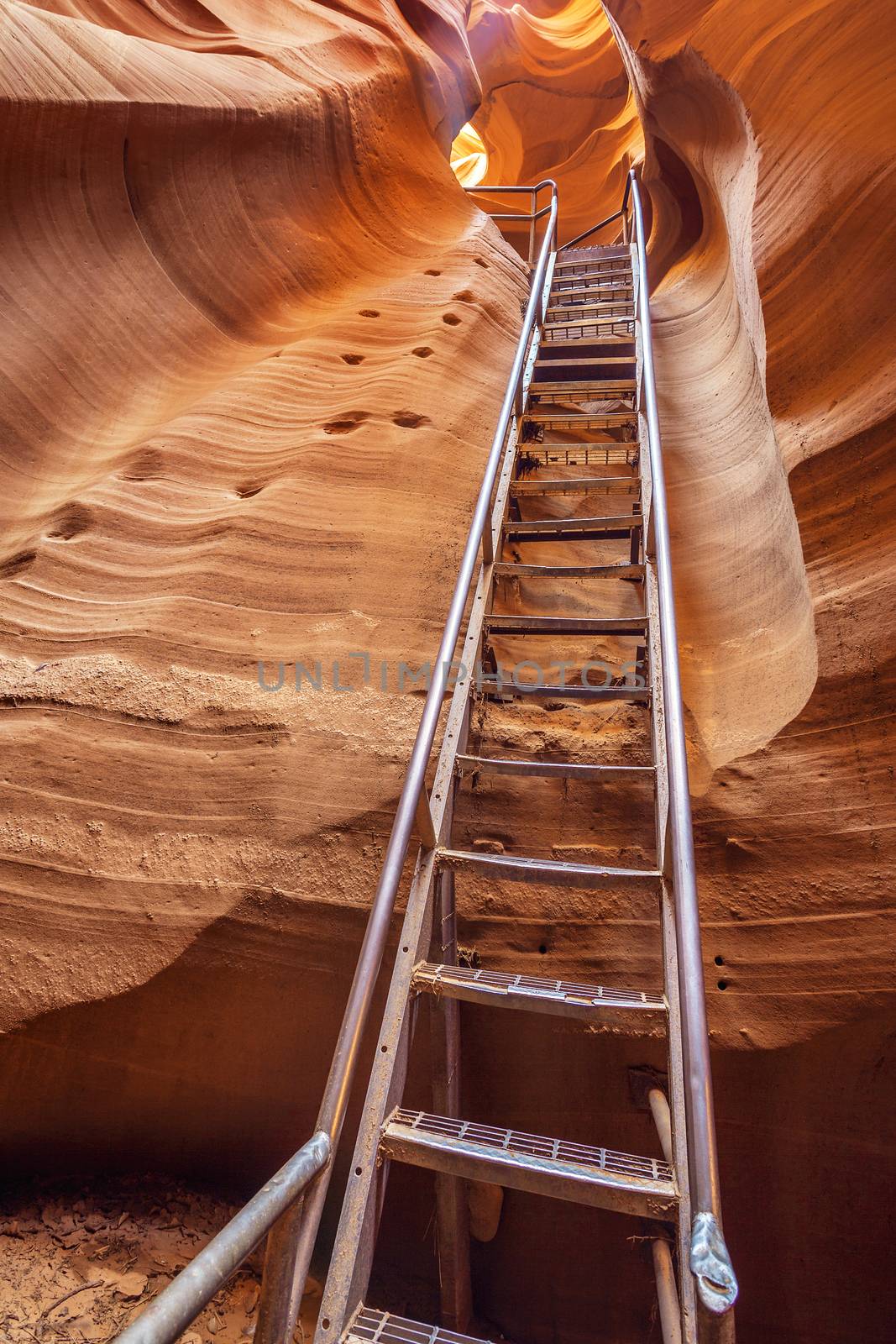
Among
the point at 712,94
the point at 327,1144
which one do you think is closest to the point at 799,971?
the point at 327,1144

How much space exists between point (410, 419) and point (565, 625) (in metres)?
2.37

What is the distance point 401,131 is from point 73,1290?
8.91m

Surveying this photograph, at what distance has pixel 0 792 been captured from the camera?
2832 millimetres

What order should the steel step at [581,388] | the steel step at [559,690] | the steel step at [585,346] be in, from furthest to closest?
the steel step at [585,346], the steel step at [581,388], the steel step at [559,690]

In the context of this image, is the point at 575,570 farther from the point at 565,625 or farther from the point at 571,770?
the point at 571,770

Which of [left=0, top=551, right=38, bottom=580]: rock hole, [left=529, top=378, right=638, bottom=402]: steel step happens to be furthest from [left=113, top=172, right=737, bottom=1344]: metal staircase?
[left=0, top=551, right=38, bottom=580]: rock hole

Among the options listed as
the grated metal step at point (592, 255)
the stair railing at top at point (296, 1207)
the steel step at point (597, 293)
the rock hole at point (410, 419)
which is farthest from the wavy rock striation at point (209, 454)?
the stair railing at top at point (296, 1207)

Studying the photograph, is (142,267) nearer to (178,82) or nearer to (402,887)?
(178,82)

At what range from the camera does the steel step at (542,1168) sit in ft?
4.80

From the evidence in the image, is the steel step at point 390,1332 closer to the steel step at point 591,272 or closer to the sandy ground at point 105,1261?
the sandy ground at point 105,1261

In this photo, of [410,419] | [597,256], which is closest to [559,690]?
[410,419]

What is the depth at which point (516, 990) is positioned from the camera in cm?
182

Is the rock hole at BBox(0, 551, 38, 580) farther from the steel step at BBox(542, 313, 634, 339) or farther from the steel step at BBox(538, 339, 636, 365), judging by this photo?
the steel step at BBox(542, 313, 634, 339)

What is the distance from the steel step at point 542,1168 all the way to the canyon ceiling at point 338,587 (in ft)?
2.85
